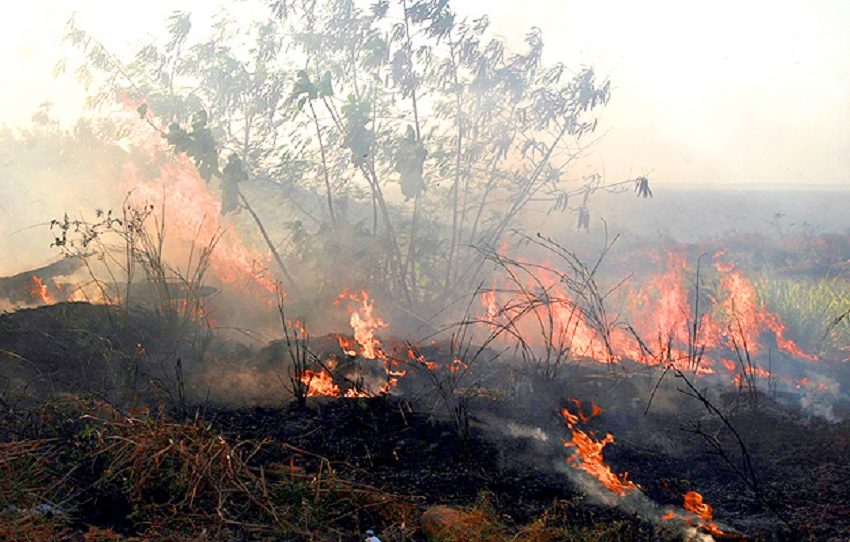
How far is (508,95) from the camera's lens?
32.0ft

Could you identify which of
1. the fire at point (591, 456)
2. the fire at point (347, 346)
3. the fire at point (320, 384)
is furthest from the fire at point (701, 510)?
the fire at point (347, 346)

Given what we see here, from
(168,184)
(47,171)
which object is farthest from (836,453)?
(47,171)

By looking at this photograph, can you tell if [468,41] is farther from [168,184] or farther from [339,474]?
[339,474]

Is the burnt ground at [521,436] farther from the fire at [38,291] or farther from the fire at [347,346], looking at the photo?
the fire at [38,291]

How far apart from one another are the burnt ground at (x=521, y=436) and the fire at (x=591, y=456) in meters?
0.09

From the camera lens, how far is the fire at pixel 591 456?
14.9ft

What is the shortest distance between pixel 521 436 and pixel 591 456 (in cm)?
54

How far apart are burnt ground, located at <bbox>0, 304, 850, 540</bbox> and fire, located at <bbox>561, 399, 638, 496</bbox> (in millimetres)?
85

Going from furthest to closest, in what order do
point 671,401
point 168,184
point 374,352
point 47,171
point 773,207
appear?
point 773,207
point 47,171
point 168,184
point 374,352
point 671,401

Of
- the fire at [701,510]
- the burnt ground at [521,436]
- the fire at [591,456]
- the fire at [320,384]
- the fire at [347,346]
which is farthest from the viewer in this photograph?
the fire at [347,346]

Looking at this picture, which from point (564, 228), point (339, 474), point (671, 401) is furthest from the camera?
point (564, 228)

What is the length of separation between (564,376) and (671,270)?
6.86 m

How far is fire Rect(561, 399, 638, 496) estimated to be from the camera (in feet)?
14.9

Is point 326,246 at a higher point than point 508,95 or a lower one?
lower
